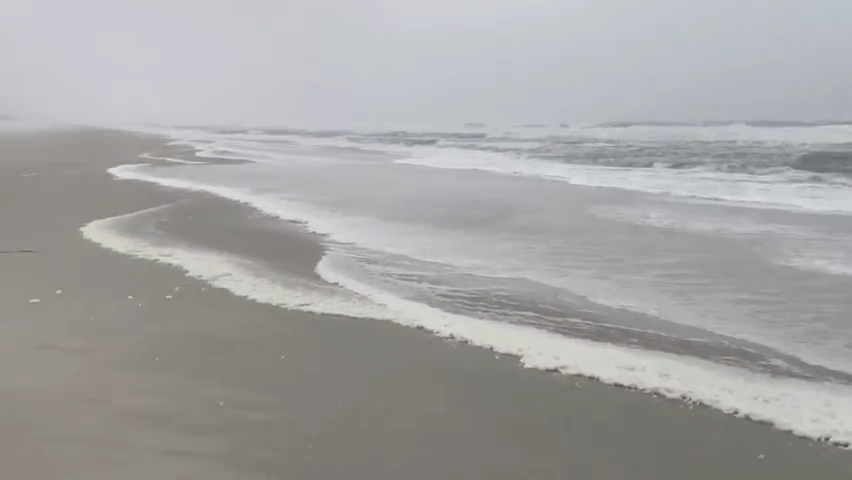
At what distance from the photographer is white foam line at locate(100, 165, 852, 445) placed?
3869 millimetres

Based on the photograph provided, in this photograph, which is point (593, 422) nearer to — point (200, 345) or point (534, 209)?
point (200, 345)

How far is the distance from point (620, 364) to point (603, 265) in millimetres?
3077

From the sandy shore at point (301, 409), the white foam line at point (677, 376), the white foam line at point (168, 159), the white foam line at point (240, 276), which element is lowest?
the sandy shore at point (301, 409)

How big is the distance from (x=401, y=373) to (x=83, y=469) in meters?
1.94

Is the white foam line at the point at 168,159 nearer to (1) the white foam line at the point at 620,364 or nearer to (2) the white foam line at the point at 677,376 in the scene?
(1) the white foam line at the point at 620,364

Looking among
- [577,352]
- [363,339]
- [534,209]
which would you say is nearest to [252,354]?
[363,339]

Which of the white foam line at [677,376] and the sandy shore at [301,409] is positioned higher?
the white foam line at [677,376]

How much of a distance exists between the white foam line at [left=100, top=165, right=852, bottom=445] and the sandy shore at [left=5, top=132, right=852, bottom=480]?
0.51ft

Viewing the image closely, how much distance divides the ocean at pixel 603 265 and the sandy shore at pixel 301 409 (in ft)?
1.22

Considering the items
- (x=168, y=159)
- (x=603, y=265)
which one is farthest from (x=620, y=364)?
(x=168, y=159)

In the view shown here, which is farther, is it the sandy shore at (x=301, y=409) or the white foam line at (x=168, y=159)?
the white foam line at (x=168, y=159)

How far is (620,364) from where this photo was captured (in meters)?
4.58

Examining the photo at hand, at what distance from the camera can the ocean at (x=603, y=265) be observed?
4633 millimetres

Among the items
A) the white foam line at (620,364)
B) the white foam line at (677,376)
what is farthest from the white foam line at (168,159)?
the white foam line at (677,376)
